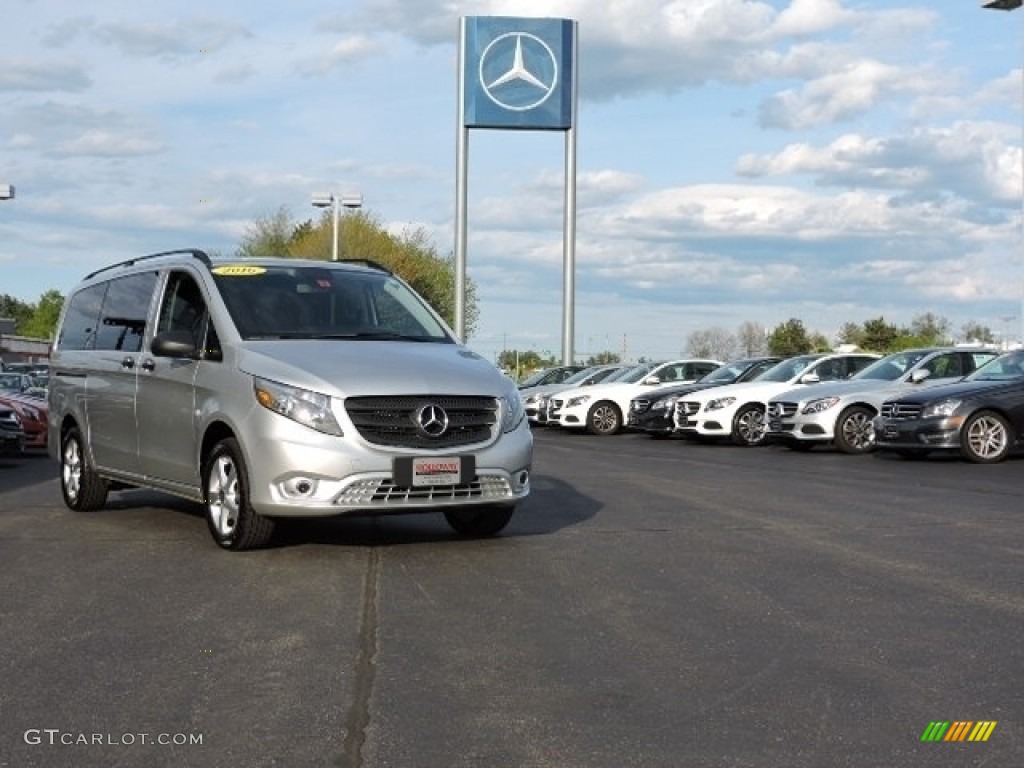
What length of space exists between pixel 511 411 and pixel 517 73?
1497 inches

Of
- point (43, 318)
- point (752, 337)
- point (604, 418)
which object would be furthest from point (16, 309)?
point (604, 418)

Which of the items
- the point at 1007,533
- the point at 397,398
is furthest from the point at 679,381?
the point at 397,398

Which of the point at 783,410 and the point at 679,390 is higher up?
the point at 679,390

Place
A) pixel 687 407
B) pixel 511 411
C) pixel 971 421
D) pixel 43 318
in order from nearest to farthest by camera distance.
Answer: pixel 511 411 < pixel 971 421 < pixel 687 407 < pixel 43 318

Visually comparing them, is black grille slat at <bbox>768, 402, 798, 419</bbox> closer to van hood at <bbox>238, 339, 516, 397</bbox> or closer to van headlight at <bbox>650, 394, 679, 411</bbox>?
van headlight at <bbox>650, 394, 679, 411</bbox>

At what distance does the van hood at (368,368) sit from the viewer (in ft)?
27.8

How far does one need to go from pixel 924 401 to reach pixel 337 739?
1523 centimetres

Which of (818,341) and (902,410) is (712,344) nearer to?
(818,341)

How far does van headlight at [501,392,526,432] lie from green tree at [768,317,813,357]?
243ft

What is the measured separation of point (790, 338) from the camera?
273 ft

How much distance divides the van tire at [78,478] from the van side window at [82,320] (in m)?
0.75

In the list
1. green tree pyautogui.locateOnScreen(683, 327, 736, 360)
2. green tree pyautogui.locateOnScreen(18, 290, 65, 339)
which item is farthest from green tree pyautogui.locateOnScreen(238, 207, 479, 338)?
green tree pyautogui.locateOnScreen(18, 290, 65, 339)

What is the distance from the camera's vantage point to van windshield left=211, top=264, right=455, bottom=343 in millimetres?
9398

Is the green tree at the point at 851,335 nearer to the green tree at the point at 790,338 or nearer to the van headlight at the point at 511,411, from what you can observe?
the green tree at the point at 790,338
